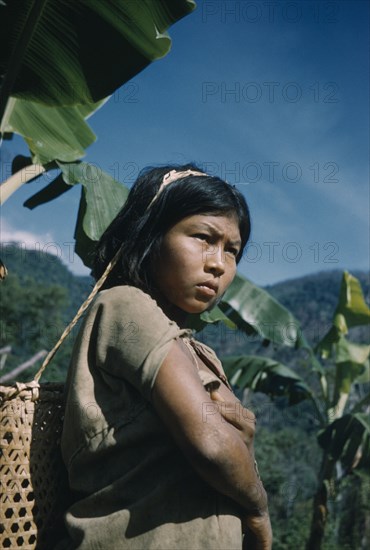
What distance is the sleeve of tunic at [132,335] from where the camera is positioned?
3.76 ft

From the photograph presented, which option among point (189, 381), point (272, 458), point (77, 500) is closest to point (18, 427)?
point (77, 500)

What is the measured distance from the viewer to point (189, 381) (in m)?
1.12

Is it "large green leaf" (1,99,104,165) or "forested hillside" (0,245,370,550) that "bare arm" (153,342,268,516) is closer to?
"large green leaf" (1,99,104,165)

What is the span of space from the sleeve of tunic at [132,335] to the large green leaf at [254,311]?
342cm

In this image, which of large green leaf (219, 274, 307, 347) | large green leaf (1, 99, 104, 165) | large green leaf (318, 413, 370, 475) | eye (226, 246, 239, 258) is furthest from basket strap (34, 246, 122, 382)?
large green leaf (318, 413, 370, 475)

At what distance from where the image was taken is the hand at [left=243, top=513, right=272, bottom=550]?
49.8 inches

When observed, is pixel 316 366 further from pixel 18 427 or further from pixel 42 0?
pixel 18 427

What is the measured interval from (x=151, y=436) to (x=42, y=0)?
6.53 ft

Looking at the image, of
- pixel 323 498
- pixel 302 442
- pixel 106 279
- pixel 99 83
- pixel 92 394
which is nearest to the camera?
pixel 92 394

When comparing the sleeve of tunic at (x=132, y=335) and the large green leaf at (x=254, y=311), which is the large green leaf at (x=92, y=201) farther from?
the sleeve of tunic at (x=132, y=335)

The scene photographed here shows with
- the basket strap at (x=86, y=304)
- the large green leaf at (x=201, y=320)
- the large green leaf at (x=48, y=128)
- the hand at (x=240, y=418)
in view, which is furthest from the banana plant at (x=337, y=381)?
the hand at (x=240, y=418)

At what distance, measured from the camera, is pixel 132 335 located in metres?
1.20

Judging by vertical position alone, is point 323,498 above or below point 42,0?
below

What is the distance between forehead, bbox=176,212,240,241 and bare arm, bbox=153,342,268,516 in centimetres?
35
